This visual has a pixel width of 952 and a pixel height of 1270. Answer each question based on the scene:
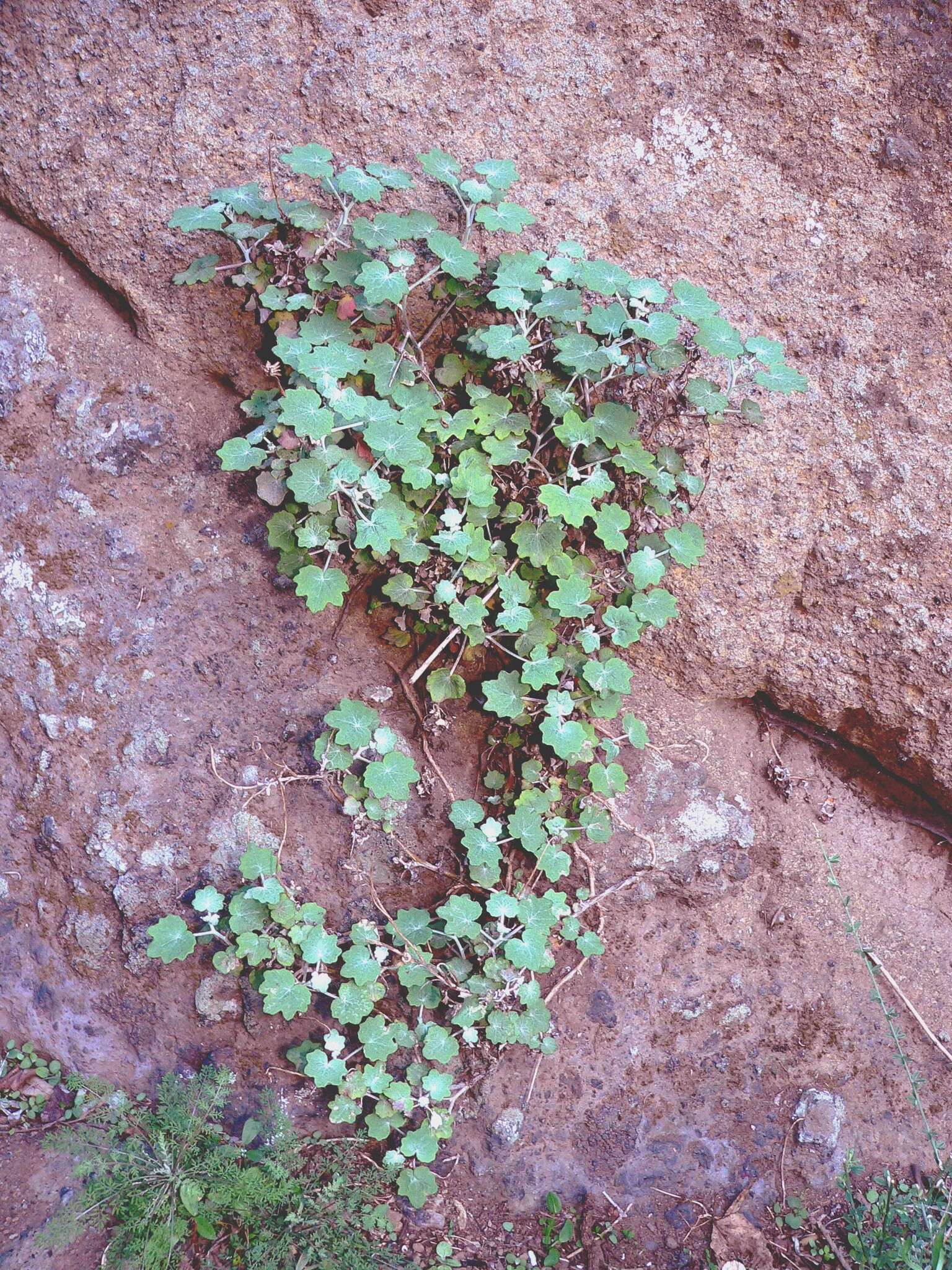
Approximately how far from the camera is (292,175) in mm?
2354

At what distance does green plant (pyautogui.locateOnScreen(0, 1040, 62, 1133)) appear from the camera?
244 cm

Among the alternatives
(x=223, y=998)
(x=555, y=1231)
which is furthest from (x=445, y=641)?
(x=555, y=1231)

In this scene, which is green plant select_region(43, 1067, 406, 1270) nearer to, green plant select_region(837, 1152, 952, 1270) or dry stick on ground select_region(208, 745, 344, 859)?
dry stick on ground select_region(208, 745, 344, 859)

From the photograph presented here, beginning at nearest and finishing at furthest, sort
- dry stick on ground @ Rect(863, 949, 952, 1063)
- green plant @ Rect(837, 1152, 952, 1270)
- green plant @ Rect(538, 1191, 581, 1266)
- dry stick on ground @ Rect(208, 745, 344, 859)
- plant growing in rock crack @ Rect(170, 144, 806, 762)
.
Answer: green plant @ Rect(837, 1152, 952, 1270), plant growing in rock crack @ Rect(170, 144, 806, 762), green plant @ Rect(538, 1191, 581, 1266), dry stick on ground @ Rect(208, 745, 344, 859), dry stick on ground @ Rect(863, 949, 952, 1063)

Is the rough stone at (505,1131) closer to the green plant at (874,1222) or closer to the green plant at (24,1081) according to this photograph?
the green plant at (874,1222)

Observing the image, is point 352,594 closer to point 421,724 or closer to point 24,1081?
point 421,724

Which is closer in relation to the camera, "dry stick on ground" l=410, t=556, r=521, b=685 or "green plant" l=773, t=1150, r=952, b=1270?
"green plant" l=773, t=1150, r=952, b=1270

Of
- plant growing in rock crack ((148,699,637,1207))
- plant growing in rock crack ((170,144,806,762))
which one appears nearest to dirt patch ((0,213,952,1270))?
plant growing in rock crack ((148,699,637,1207))

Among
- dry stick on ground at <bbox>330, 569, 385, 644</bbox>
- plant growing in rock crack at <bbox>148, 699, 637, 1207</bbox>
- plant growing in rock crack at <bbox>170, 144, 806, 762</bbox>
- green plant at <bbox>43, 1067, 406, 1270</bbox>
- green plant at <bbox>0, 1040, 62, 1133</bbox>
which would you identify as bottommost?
green plant at <bbox>0, 1040, 62, 1133</bbox>

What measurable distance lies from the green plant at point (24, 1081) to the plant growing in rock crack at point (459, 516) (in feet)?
1.99

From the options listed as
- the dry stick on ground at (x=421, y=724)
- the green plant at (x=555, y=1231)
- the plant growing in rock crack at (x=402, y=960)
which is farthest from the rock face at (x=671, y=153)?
the green plant at (x=555, y=1231)

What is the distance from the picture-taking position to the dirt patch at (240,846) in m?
2.41

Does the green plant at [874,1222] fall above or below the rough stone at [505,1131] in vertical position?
above

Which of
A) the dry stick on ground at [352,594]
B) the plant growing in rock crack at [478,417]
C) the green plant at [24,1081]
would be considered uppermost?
the plant growing in rock crack at [478,417]
